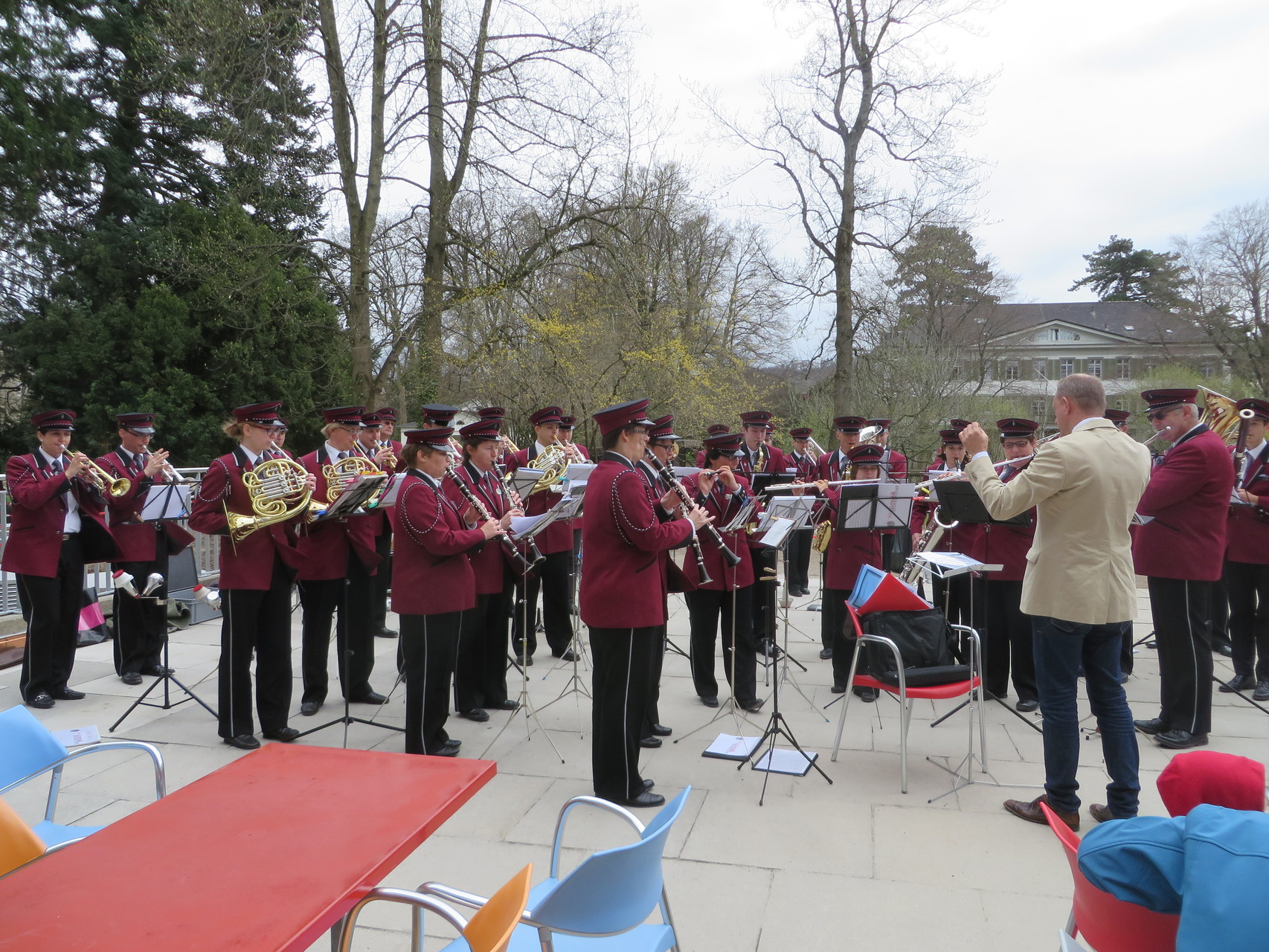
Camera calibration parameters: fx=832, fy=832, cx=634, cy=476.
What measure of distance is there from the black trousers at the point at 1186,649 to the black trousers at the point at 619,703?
3.42 metres

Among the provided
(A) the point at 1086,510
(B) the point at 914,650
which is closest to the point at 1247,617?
(B) the point at 914,650

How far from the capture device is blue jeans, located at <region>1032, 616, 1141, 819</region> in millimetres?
4203

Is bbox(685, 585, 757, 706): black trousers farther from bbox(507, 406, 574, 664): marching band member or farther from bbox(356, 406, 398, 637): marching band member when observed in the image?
bbox(356, 406, 398, 637): marching band member

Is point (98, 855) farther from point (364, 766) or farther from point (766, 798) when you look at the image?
point (766, 798)

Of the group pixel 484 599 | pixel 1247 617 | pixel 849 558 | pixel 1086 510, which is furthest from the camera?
pixel 1247 617

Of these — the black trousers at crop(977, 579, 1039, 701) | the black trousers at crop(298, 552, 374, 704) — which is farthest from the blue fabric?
the black trousers at crop(298, 552, 374, 704)

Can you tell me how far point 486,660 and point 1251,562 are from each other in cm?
632

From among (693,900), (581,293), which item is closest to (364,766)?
(693,900)

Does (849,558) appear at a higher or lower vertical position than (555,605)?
higher

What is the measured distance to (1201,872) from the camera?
1.64 m

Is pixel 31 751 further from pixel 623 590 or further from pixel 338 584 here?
pixel 338 584

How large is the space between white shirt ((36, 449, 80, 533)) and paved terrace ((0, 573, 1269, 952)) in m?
1.42

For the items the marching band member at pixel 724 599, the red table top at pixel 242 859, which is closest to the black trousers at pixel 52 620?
the red table top at pixel 242 859

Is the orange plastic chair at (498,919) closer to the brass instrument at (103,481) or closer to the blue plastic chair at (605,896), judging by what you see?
the blue plastic chair at (605,896)
